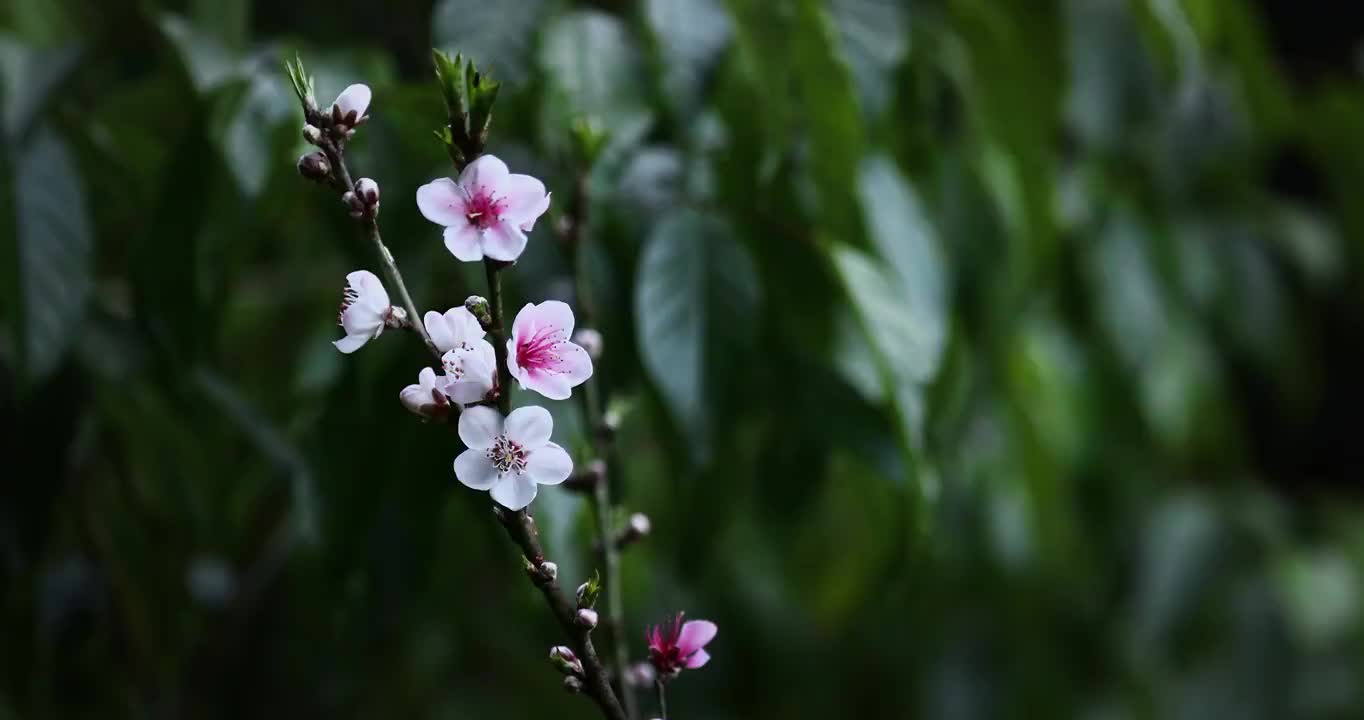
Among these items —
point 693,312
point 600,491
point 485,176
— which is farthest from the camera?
point 693,312

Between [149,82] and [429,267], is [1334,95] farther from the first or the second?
[149,82]

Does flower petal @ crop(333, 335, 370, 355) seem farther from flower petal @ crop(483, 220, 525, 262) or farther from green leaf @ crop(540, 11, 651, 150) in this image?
green leaf @ crop(540, 11, 651, 150)

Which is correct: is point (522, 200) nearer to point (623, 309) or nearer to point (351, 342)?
point (351, 342)

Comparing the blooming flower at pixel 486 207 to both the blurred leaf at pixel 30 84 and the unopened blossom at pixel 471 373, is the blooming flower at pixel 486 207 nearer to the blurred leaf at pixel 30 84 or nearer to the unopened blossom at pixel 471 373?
the unopened blossom at pixel 471 373

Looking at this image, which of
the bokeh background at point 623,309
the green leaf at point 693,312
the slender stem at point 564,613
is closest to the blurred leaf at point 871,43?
the bokeh background at point 623,309

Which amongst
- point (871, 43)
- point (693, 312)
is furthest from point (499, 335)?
point (871, 43)
